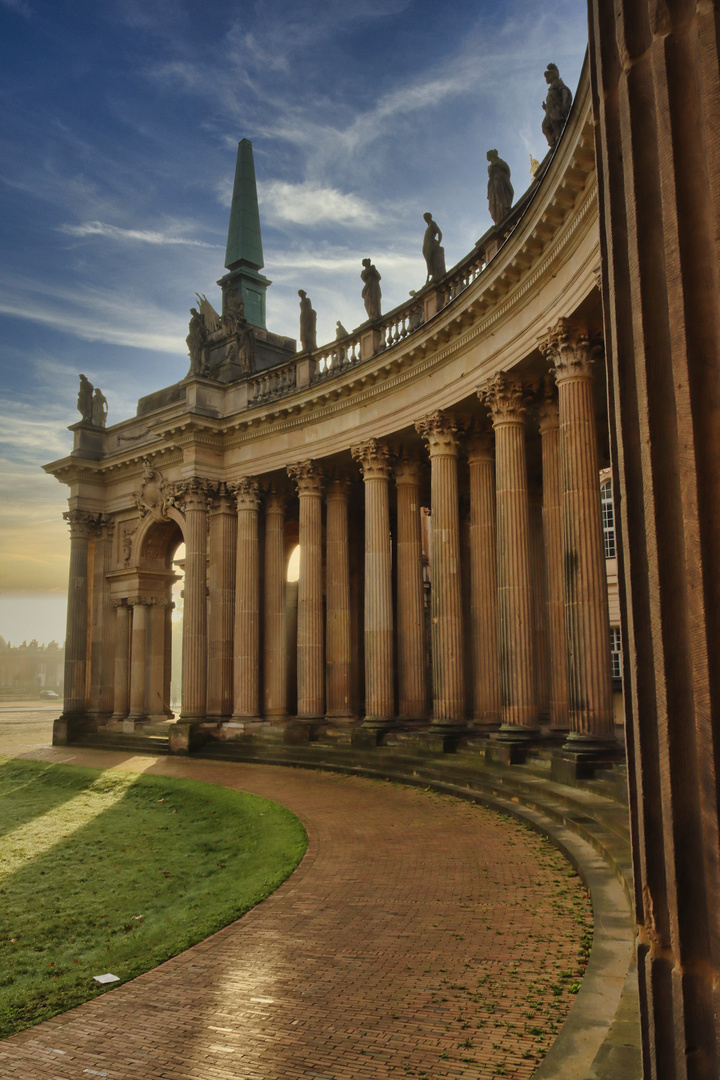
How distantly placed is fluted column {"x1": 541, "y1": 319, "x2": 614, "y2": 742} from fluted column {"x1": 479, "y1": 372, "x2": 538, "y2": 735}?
2.83m

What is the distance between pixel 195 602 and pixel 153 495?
7.47m

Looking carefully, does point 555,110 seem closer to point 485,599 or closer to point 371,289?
point 371,289

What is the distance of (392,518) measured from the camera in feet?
122

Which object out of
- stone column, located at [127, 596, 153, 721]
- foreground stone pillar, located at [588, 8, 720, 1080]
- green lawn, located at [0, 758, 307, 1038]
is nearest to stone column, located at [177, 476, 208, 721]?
stone column, located at [127, 596, 153, 721]

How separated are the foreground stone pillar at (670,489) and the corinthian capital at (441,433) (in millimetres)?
19563

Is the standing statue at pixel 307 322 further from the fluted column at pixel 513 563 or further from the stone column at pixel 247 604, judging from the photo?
the fluted column at pixel 513 563

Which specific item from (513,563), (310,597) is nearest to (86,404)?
(310,597)

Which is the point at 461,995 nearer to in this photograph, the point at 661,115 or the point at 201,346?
the point at 661,115

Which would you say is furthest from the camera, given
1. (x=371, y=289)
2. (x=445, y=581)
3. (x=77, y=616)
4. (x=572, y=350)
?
(x=77, y=616)

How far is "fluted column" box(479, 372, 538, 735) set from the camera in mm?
19531

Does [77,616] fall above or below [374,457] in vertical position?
below

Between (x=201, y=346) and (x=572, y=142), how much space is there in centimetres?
2258

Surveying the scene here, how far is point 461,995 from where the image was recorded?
23.7 feet

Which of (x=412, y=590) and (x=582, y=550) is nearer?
(x=582, y=550)
